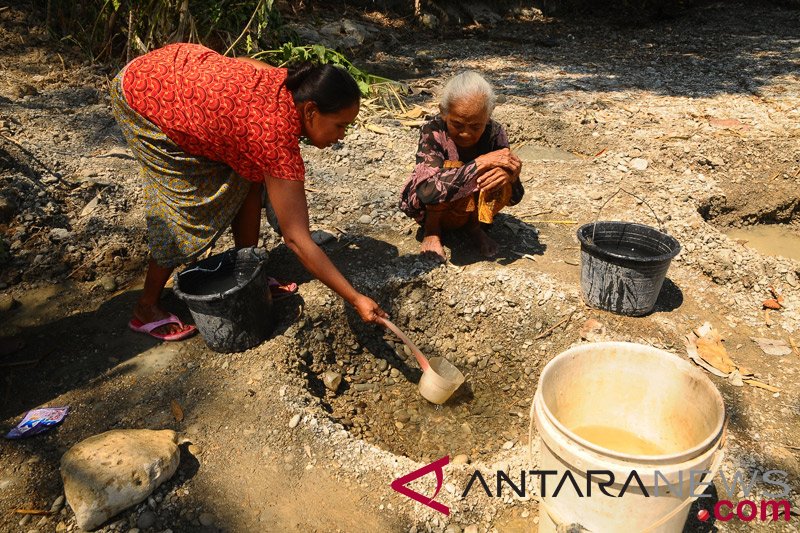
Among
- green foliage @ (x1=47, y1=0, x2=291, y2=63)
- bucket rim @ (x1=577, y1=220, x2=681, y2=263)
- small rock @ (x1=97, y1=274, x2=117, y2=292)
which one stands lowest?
small rock @ (x1=97, y1=274, x2=117, y2=292)

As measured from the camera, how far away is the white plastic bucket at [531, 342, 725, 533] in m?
1.34

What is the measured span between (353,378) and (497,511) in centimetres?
103

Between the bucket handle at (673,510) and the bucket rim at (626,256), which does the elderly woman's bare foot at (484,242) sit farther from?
the bucket handle at (673,510)

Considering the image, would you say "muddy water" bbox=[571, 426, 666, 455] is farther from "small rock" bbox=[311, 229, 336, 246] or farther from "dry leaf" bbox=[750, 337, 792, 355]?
"small rock" bbox=[311, 229, 336, 246]

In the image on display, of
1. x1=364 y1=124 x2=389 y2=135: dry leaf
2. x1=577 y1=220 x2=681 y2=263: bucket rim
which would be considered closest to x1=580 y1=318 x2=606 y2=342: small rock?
x1=577 y1=220 x2=681 y2=263: bucket rim

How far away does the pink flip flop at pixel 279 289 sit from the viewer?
111 inches

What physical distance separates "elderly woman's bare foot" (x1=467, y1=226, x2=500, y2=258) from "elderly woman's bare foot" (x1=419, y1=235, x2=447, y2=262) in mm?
216

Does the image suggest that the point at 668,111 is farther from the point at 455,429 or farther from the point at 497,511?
the point at 497,511

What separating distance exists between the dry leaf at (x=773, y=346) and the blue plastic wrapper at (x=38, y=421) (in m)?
3.14

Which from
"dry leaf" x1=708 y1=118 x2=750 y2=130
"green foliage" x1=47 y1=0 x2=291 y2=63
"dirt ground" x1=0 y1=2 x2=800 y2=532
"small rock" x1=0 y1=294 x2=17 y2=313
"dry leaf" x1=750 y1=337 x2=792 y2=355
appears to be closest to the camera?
"dirt ground" x1=0 y1=2 x2=800 y2=532

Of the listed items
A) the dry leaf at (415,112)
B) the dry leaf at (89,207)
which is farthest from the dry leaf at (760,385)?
the dry leaf at (89,207)

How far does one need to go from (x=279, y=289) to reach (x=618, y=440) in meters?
1.76

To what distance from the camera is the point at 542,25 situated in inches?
359

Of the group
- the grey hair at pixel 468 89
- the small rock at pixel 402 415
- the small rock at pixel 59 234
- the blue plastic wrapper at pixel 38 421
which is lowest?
the small rock at pixel 402 415
